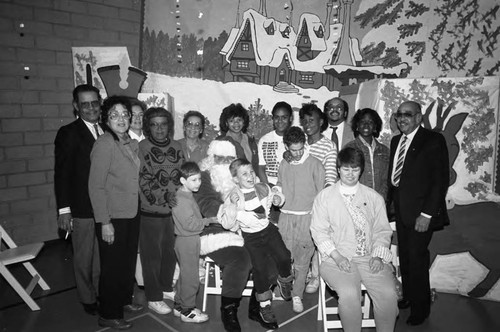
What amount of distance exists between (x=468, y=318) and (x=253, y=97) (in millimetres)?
4005

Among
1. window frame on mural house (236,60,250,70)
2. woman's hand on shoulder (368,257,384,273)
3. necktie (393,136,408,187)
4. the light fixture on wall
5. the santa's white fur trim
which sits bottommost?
woman's hand on shoulder (368,257,384,273)

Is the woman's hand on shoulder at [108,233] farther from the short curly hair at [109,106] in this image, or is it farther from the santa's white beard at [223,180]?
the santa's white beard at [223,180]

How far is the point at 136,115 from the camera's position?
11.7 ft

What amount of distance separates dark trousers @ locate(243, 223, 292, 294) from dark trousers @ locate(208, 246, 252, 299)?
0.25 ft

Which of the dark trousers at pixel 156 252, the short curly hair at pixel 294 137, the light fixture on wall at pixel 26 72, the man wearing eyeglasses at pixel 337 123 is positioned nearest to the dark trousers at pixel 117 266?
the dark trousers at pixel 156 252

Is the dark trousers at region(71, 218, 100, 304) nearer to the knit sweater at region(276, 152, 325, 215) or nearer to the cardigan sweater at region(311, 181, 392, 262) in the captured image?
the knit sweater at region(276, 152, 325, 215)

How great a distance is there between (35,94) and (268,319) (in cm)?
461

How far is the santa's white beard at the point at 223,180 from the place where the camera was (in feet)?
10.8

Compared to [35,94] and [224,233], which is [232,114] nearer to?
[224,233]

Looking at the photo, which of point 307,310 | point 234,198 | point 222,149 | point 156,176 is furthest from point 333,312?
point 156,176

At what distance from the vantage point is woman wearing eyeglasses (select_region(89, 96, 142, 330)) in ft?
9.22

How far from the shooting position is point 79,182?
10.4 feet

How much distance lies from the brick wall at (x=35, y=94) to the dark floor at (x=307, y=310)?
4.69ft

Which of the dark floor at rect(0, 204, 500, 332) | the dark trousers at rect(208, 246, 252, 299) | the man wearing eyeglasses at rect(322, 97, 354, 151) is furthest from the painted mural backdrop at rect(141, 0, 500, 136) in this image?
the dark trousers at rect(208, 246, 252, 299)
